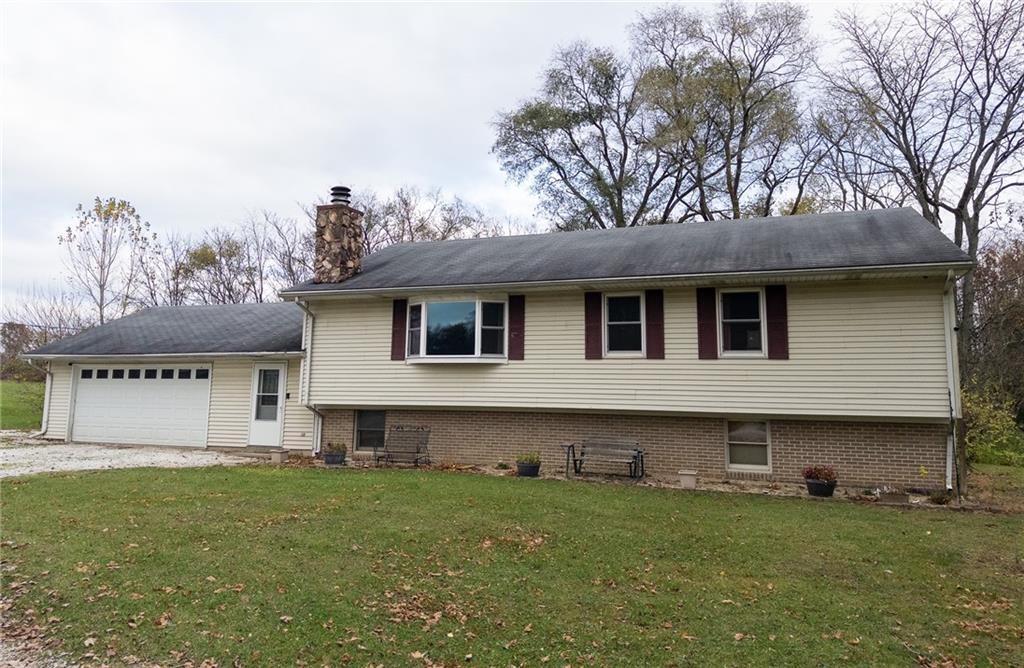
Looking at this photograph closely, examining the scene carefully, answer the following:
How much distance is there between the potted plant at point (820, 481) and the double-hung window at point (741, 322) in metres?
2.23

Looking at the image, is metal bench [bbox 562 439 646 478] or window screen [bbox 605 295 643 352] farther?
window screen [bbox 605 295 643 352]

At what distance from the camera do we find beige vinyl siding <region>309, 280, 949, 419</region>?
33.3 ft

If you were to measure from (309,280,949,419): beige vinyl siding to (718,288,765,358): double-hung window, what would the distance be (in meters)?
0.26

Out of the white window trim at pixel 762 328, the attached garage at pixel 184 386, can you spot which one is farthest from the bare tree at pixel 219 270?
the white window trim at pixel 762 328

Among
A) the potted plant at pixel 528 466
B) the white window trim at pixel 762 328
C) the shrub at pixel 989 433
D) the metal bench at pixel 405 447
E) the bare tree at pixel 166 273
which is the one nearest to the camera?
the white window trim at pixel 762 328

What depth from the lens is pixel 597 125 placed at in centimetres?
2856

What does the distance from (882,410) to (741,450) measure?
2.48 m

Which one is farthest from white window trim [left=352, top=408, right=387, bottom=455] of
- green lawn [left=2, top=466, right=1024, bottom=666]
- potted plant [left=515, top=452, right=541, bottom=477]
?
green lawn [left=2, top=466, right=1024, bottom=666]

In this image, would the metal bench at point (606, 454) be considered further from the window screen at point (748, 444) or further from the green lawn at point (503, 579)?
the green lawn at point (503, 579)

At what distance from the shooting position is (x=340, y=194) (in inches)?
587

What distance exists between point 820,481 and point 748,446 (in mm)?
1691

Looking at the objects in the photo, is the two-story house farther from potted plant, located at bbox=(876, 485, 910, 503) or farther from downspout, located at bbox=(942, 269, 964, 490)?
potted plant, located at bbox=(876, 485, 910, 503)

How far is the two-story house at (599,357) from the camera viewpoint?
10.3m

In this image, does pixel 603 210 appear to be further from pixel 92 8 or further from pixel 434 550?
pixel 434 550
